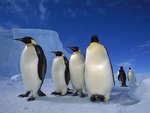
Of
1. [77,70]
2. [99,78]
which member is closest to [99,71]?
[99,78]

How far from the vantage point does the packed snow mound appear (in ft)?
101

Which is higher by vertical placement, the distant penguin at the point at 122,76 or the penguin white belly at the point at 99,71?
the distant penguin at the point at 122,76

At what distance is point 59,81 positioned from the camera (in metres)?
6.76

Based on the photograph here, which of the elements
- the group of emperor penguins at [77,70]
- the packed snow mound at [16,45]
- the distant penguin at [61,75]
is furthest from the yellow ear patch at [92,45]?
the packed snow mound at [16,45]

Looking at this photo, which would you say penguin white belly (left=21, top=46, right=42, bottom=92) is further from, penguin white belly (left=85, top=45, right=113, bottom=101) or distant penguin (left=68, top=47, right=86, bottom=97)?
penguin white belly (left=85, top=45, right=113, bottom=101)

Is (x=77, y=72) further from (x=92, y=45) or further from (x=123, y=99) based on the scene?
(x=123, y=99)

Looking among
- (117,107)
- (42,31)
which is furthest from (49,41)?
(117,107)

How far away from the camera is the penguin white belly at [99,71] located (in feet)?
17.1

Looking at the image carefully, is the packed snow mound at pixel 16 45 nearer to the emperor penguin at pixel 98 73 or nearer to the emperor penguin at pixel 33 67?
the emperor penguin at pixel 33 67

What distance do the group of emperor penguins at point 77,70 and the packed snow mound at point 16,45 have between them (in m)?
24.2

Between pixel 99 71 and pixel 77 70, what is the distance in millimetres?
1182

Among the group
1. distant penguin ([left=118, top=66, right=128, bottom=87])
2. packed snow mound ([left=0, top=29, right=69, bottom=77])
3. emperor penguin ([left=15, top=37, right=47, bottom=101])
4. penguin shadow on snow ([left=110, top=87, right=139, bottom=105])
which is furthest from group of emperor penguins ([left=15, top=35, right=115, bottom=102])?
packed snow mound ([left=0, top=29, right=69, bottom=77])

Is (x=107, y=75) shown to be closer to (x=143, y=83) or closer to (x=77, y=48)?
(x=143, y=83)

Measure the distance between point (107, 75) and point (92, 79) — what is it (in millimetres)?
317
